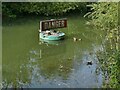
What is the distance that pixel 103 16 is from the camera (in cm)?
1110

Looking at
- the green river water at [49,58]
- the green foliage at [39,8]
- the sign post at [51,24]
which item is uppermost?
the green foliage at [39,8]

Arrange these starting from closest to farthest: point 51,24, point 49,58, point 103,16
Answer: point 49,58 → point 103,16 → point 51,24

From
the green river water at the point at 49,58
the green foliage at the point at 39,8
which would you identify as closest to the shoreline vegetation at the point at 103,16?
the green foliage at the point at 39,8

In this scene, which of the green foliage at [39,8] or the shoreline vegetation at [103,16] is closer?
the shoreline vegetation at [103,16]

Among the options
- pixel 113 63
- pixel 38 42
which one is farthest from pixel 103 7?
pixel 113 63

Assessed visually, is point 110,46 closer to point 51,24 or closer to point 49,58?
point 49,58

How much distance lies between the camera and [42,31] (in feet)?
44.5

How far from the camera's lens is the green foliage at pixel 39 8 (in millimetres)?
17689

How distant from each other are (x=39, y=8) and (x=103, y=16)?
748cm

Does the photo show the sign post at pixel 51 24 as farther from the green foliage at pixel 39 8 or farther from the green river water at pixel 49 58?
the green foliage at pixel 39 8

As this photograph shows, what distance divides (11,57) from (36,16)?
7.52 metres

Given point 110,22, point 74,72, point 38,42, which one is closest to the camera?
point 74,72

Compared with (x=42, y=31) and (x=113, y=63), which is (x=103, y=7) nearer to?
(x=42, y=31)

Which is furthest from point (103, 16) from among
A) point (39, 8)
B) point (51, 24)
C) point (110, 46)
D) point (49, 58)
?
point (39, 8)
